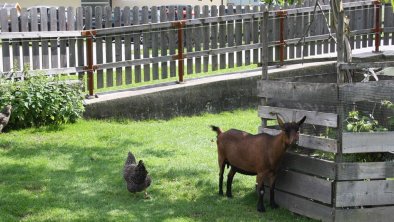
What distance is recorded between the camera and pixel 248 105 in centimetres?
1419

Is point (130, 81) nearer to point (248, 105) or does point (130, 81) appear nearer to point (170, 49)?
point (170, 49)

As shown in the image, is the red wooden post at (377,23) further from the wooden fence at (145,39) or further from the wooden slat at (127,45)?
the wooden slat at (127,45)

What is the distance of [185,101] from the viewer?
1332 centimetres

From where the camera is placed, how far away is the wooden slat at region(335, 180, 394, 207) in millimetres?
6945

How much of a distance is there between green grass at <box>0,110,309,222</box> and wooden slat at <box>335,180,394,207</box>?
2.23ft

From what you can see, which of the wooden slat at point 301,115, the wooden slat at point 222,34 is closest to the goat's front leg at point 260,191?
the wooden slat at point 301,115

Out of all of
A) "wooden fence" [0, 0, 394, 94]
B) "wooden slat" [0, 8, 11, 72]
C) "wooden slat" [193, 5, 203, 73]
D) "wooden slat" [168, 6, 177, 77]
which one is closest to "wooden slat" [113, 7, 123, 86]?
"wooden fence" [0, 0, 394, 94]

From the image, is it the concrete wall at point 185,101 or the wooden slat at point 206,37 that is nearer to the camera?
the concrete wall at point 185,101

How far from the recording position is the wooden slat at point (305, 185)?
7.07 m

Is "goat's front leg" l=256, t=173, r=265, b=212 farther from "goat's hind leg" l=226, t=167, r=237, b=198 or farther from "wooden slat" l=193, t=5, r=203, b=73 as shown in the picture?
"wooden slat" l=193, t=5, r=203, b=73

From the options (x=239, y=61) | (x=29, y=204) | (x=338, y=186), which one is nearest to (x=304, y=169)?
(x=338, y=186)

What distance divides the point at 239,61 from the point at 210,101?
1.38 m

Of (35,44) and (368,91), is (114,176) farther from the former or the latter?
(35,44)

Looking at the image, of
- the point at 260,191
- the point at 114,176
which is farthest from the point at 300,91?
the point at 114,176
